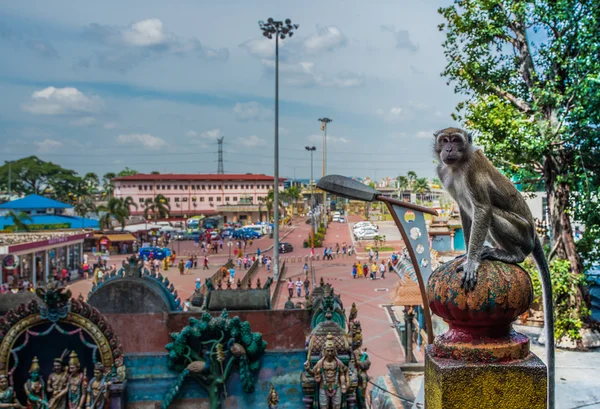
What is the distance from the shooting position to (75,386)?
796 cm

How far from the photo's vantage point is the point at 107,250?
143ft

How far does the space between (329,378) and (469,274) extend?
19.0 feet

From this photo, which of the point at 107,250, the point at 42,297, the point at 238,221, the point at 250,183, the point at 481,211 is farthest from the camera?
the point at 250,183

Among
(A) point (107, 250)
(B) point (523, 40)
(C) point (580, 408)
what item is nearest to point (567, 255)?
(C) point (580, 408)

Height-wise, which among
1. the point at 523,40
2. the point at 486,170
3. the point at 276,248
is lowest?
the point at 276,248

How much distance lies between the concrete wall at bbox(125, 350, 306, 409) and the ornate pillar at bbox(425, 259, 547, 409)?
633 cm

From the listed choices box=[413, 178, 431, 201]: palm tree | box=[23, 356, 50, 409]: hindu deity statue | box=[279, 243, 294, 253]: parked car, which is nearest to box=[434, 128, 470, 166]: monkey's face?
box=[23, 356, 50, 409]: hindu deity statue

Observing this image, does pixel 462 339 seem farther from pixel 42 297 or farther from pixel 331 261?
pixel 331 261

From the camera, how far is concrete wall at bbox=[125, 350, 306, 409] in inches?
333

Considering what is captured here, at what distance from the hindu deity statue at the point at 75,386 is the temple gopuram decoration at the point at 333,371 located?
347 cm

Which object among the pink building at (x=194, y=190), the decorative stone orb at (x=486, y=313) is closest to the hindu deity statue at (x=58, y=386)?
the decorative stone orb at (x=486, y=313)

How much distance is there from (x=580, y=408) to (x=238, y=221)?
246ft

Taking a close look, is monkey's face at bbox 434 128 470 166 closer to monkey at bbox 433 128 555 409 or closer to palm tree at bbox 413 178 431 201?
monkey at bbox 433 128 555 409

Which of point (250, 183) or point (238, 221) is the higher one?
point (250, 183)
